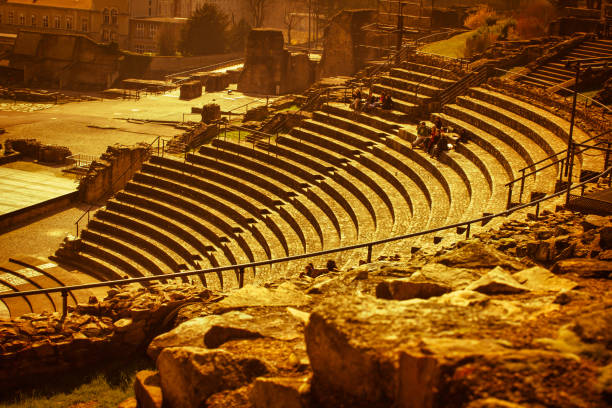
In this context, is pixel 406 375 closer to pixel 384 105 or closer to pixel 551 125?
pixel 551 125

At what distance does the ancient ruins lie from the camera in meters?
6.15

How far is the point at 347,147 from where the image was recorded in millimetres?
22969

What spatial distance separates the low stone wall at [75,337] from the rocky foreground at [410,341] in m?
0.05

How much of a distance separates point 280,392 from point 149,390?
6.06ft

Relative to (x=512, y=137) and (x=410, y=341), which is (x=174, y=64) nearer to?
(x=512, y=137)

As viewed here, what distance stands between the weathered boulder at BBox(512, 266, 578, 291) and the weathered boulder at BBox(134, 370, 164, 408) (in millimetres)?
4031

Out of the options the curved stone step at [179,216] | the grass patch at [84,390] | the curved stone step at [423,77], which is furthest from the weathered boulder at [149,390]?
the curved stone step at [423,77]

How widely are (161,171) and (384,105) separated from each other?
8.16 m

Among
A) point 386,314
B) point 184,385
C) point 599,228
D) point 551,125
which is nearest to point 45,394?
point 184,385

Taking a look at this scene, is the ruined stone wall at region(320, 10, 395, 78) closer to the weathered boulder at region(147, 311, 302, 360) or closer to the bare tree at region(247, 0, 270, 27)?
the bare tree at region(247, 0, 270, 27)

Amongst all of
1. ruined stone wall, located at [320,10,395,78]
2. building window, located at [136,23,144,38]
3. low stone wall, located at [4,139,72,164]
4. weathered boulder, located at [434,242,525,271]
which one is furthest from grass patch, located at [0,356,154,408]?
building window, located at [136,23,144,38]

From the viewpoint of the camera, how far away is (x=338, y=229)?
18.0m

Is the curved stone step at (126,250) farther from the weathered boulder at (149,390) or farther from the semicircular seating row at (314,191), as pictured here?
the weathered boulder at (149,390)

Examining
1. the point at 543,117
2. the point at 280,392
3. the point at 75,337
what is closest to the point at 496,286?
the point at 280,392
